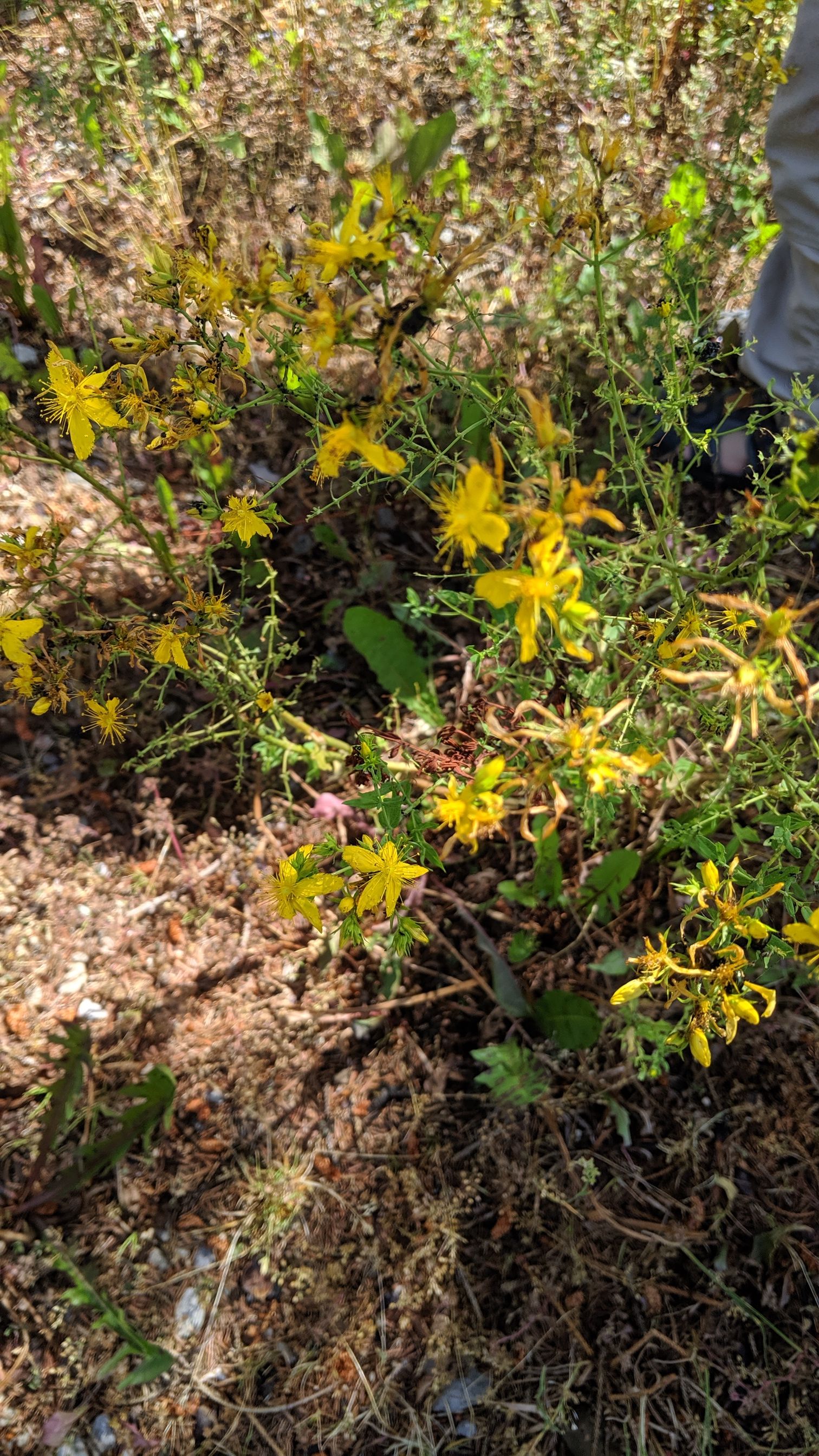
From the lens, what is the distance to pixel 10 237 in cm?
231

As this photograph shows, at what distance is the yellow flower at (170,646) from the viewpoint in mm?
1499

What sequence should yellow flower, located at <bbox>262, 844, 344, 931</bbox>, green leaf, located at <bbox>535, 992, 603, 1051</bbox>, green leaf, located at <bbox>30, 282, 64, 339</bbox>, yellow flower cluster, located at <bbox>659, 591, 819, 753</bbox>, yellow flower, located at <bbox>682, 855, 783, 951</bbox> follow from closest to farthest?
yellow flower cluster, located at <bbox>659, 591, 819, 753</bbox> → yellow flower, located at <bbox>682, 855, 783, 951</bbox> → yellow flower, located at <bbox>262, 844, 344, 931</bbox> → green leaf, located at <bbox>535, 992, 603, 1051</bbox> → green leaf, located at <bbox>30, 282, 64, 339</bbox>

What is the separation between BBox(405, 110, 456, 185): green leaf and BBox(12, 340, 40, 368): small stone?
4.44 ft

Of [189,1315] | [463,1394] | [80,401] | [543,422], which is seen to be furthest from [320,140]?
[463,1394]

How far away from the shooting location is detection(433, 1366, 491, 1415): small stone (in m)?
1.86

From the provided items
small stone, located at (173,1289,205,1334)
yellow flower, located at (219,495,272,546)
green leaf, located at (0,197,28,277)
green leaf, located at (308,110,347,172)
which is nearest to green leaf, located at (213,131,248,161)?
green leaf, located at (308,110,347,172)

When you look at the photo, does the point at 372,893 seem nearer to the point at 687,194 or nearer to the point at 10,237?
the point at 687,194

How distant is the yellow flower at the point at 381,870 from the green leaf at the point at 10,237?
82.1 inches

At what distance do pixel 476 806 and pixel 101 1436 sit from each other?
1.85m

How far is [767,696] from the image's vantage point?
93cm

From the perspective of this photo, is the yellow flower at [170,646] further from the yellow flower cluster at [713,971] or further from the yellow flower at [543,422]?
the yellow flower cluster at [713,971]

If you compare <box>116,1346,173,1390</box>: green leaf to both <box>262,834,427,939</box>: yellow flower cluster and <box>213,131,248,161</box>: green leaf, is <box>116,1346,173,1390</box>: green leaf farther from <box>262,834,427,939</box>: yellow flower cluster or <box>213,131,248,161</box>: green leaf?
<box>213,131,248,161</box>: green leaf

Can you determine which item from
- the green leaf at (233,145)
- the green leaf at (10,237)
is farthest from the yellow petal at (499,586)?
the green leaf at (233,145)

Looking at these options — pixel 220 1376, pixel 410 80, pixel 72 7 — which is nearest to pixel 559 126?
pixel 410 80
